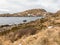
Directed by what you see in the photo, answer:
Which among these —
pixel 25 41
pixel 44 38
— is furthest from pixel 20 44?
pixel 44 38

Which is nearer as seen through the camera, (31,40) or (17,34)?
(31,40)

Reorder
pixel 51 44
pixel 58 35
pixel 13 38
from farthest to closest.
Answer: pixel 13 38
pixel 58 35
pixel 51 44

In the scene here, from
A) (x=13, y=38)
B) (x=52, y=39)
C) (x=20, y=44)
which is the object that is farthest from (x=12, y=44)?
(x=52, y=39)

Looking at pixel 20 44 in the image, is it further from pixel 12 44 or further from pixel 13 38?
pixel 13 38

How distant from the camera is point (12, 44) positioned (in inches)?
1041

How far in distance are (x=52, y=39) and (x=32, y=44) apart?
2440mm

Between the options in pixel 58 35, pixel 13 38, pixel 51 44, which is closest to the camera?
pixel 51 44

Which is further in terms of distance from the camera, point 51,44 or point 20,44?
point 20,44

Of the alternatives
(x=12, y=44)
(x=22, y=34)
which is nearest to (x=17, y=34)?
(x=22, y=34)

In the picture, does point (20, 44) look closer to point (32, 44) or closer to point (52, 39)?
point (32, 44)

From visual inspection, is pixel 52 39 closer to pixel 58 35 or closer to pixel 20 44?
pixel 58 35

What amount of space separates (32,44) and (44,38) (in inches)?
60.3

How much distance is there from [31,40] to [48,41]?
226 cm

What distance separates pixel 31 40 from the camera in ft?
83.0
